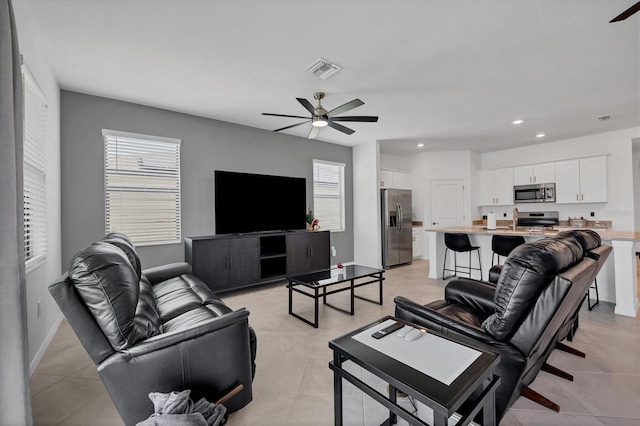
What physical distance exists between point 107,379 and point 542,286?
2119 millimetres

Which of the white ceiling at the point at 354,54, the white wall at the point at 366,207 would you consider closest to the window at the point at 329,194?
the white wall at the point at 366,207

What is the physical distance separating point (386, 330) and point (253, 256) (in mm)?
3070

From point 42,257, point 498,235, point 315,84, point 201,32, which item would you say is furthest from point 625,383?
point 42,257

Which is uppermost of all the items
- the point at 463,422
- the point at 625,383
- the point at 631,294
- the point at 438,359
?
the point at 438,359

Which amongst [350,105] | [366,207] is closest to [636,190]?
[366,207]

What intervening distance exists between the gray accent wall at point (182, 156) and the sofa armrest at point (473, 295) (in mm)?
3078

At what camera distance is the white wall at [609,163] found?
4.98 metres

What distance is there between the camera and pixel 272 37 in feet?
7.57

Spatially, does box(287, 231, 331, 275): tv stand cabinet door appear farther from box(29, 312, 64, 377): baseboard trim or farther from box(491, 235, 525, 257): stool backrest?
box(29, 312, 64, 377): baseboard trim

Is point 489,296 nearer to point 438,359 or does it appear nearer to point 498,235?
point 438,359

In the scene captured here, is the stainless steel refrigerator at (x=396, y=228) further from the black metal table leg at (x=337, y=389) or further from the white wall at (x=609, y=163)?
the black metal table leg at (x=337, y=389)

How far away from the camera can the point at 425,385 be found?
1.01 metres

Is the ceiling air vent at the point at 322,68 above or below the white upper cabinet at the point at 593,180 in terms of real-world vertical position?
above

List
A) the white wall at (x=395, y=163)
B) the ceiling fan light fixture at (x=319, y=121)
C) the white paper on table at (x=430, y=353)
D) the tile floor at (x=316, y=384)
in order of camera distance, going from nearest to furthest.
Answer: the white paper on table at (x=430, y=353) → the tile floor at (x=316, y=384) → the ceiling fan light fixture at (x=319, y=121) → the white wall at (x=395, y=163)
